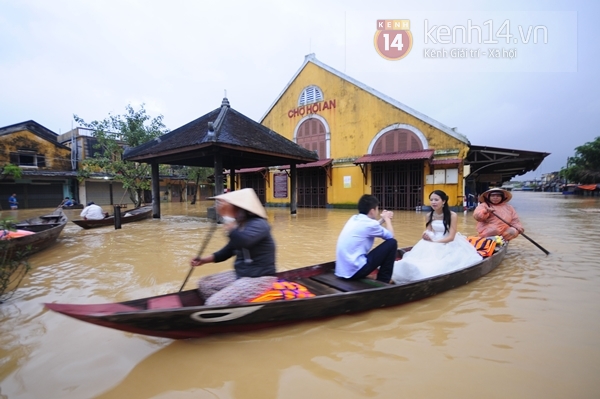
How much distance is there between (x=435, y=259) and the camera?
4.05m

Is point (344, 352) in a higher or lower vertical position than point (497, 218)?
lower

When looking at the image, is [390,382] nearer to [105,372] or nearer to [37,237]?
[105,372]

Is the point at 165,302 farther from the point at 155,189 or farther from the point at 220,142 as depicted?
the point at 155,189

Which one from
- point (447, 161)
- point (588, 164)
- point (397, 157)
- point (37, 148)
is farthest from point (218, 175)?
point (588, 164)

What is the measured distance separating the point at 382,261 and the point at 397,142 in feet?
41.3

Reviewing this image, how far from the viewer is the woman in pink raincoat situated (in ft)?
17.8

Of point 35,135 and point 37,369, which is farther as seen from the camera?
point 35,135

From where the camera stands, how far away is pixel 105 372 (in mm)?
2229

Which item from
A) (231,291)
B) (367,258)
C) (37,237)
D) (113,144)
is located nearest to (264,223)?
(231,291)

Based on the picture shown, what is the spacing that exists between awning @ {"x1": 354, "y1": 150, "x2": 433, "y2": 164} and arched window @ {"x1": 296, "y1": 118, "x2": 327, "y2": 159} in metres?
3.02

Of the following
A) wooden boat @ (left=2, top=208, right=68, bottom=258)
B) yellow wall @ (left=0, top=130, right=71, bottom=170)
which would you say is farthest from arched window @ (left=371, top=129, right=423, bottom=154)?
yellow wall @ (left=0, top=130, right=71, bottom=170)

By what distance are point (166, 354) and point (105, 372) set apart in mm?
418

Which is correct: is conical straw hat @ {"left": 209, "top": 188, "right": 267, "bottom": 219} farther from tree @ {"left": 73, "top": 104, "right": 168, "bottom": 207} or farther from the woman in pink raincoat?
tree @ {"left": 73, "top": 104, "right": 168, "bottom": 207}

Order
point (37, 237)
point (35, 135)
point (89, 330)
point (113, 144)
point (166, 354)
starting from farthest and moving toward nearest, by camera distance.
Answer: point (35, 135) → point (113, 144) → point (37, 237) → point (89, 330) → point (166, 354)
